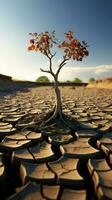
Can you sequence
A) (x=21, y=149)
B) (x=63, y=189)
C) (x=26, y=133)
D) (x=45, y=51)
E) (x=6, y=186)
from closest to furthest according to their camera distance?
(x=63, y=189) < (x=6, y=186) < (x=21, y=149) < (x=26, y=133) < (x=45, y=51)

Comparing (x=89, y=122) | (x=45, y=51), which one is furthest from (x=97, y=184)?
(x=45, y=51)

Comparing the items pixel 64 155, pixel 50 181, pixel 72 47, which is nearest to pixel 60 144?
pixel 64 155

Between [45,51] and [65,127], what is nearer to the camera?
[65,127]

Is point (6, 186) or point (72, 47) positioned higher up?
point (72, 47)

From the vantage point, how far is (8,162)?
2260 millimetres

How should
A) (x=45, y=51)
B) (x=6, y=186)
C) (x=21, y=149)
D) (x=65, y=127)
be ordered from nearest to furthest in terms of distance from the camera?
(x=6, y=186) → (x=21, y=149) → (x=65, y=127) → (x=45, y=51)

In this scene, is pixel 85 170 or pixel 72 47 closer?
pixel 85 170

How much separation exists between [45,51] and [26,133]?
4.21ft

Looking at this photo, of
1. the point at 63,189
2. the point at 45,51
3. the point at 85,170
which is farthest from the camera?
the point at 45,51

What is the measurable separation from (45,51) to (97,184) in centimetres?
235

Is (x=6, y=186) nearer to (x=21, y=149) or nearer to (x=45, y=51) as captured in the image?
(x=21, y=149)

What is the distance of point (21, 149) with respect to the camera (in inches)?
99.9

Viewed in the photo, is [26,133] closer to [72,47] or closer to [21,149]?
[21,149]

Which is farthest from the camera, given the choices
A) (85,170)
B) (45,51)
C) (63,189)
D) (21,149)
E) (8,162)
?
(45,51)
